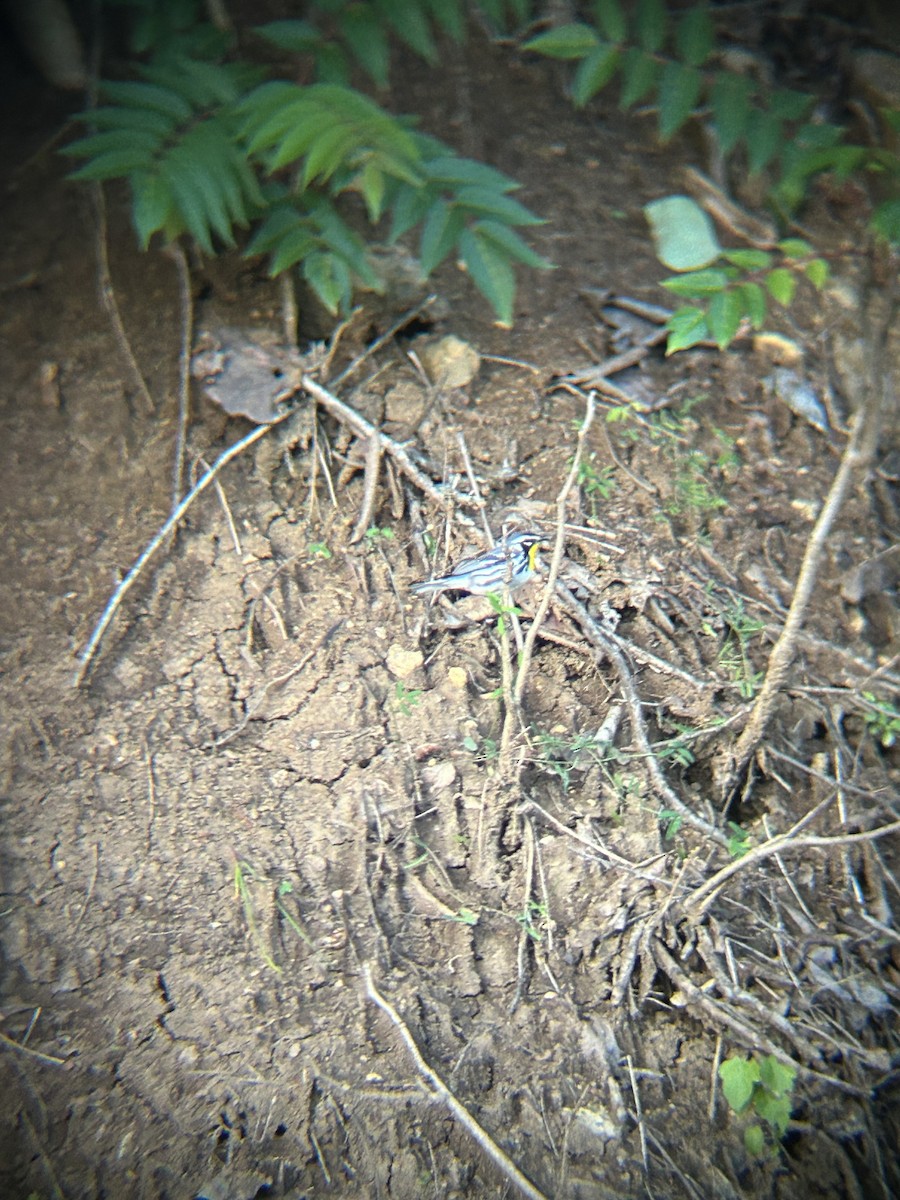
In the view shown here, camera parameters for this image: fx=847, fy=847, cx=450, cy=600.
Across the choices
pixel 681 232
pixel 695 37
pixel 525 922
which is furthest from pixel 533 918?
pixel 681 232

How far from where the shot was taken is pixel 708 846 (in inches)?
101

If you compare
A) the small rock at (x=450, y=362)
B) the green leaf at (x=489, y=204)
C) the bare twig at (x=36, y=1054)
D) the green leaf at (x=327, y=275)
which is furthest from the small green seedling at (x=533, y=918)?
the green leaf at (x=489, y=204)

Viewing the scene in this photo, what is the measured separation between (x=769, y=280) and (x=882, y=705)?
140cm

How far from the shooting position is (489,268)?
262 cm

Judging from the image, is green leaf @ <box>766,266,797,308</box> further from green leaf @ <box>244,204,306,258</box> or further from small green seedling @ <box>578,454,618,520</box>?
green leaf @ <box>244,204,306,258</box>

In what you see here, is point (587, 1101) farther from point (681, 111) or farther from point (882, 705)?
point (681, 111)

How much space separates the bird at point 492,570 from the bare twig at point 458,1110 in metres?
1.20

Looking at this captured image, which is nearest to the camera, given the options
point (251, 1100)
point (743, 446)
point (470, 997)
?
point (251, 1100)

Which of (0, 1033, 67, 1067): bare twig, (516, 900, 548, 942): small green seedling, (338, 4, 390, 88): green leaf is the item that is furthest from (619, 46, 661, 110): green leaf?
(0, 1033, 67, 1067): bare twig

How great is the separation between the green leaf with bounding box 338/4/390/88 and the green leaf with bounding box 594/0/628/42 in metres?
0.68

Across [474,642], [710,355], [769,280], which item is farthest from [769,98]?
[474,642]

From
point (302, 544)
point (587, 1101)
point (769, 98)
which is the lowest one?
point (587, 1101)

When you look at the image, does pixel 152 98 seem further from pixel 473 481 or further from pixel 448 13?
pixel 473 481

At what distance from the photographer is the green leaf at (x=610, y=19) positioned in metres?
2.52
